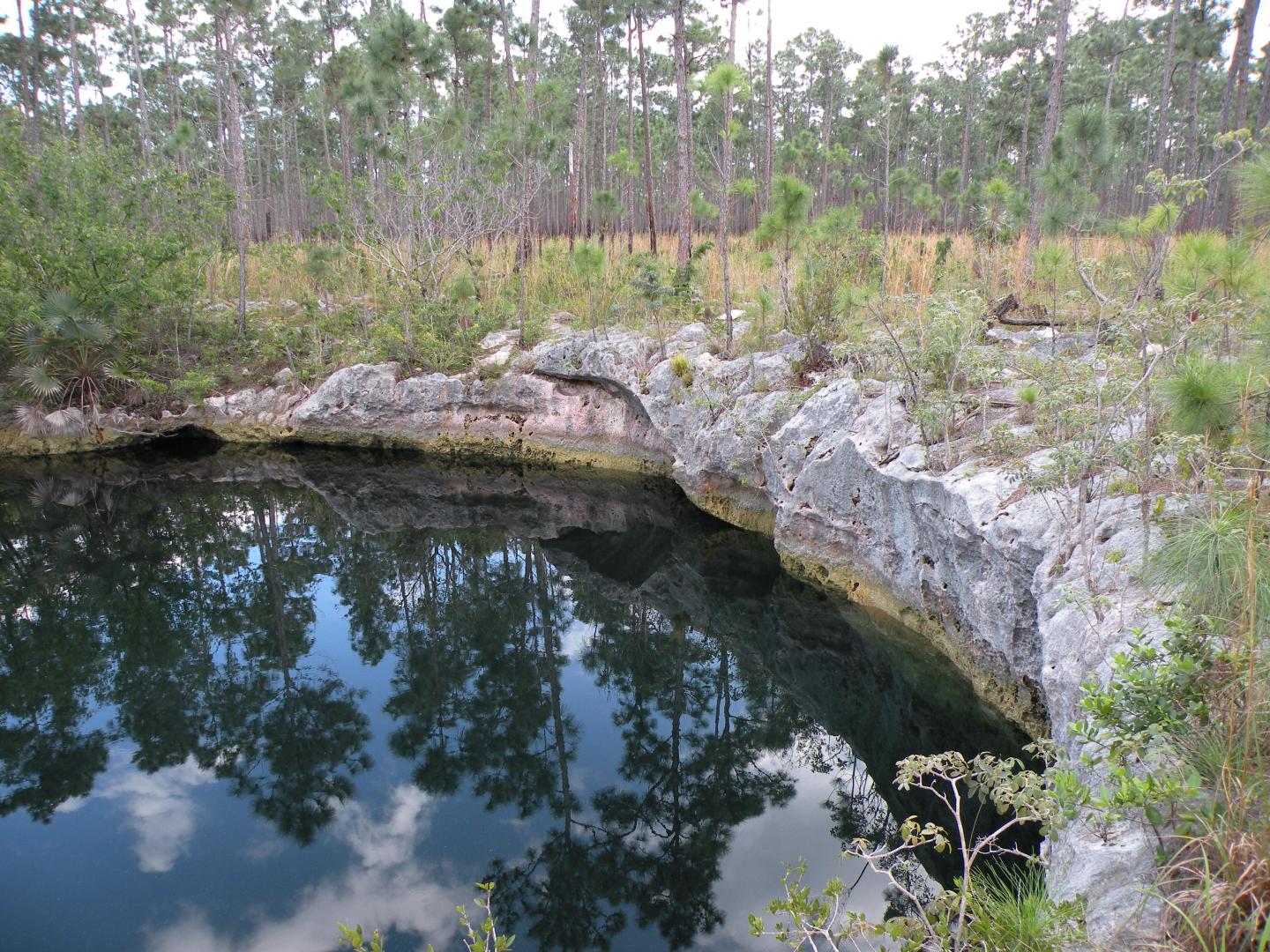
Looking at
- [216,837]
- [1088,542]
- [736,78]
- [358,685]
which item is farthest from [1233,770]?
[736,78]

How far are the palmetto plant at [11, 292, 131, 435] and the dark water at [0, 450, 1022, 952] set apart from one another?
10.5 feet

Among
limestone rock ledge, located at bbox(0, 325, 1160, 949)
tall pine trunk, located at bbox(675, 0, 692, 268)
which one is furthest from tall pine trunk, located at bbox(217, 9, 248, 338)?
tall pine trunk, located at bbox(675, 0, 692, 268)

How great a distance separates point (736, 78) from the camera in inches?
353

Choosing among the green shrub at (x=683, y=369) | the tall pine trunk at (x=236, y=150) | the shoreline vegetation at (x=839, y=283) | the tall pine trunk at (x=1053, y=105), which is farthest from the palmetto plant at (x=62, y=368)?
the tall pine trunk at (x=1053, y=105)

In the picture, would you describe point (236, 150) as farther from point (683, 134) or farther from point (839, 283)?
point (839, 283)

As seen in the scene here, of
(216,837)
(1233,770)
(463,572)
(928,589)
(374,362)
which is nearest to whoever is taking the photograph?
(1233,770)

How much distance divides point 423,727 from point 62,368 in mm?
11017

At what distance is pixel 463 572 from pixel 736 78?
21.9ft

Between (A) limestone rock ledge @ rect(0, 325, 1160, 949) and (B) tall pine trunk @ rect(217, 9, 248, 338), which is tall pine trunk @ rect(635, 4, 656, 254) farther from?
(B) tall pine trunk @ rect(217, 9, 248, 338)

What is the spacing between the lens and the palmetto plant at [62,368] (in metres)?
11.8

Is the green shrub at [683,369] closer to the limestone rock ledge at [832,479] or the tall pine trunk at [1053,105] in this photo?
→ the limestone rock ledge at [832,479]

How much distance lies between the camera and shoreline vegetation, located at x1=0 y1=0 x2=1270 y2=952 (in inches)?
92.1

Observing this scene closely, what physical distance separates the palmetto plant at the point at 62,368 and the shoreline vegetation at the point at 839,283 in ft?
0.22

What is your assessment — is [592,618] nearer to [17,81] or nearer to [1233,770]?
[1233,770]
